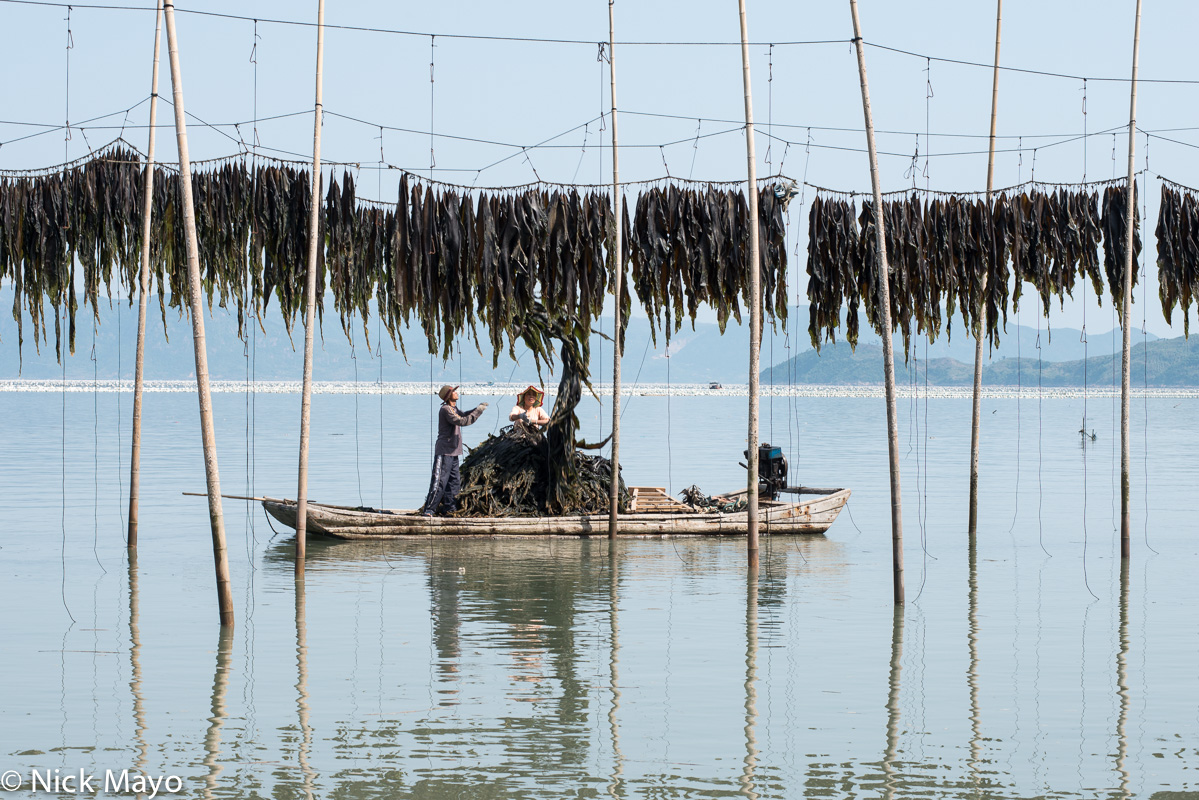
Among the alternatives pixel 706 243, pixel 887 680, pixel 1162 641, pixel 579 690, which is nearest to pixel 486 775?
pixel 579 690

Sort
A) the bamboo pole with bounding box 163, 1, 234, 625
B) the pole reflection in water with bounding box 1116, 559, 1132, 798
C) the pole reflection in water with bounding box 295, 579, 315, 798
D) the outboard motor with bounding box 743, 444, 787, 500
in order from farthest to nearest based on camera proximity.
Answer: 1. the outboard motor with bounding box 743, 444, 787, 500
2. the bamboo pole with bounding box 163, 1, 234, 625
3. the pole reflection in water with bounding box 1116, 559, 1132, 798
4. the pole reflection in water with bounding box 295, 579, 315, 798

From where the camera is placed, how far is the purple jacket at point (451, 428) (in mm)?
21795

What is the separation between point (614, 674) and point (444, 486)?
31.5 feet

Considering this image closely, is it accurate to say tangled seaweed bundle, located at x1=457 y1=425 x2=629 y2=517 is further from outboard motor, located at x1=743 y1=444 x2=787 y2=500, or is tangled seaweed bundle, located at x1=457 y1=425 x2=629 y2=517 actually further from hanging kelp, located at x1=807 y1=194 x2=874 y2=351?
hanging kelp, located at x1=807 y1=194 x2=874 y2=351

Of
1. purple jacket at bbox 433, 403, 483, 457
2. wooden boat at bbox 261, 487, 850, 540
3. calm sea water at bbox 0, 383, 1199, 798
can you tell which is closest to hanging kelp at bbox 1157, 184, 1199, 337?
calm sea water at bbox 0, 383, 1199, 798

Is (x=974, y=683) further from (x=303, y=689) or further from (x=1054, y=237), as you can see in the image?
(x=1054, y=237)

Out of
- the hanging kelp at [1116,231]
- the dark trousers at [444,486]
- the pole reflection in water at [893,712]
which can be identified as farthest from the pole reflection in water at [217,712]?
the hanging kelp at [1116,231]

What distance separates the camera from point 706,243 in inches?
798

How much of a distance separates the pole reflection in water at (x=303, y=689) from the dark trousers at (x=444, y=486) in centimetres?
491

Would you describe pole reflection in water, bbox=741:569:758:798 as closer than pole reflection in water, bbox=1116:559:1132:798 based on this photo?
Yes

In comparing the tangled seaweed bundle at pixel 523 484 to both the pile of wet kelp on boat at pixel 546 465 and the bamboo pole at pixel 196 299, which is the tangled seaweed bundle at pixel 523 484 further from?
the bamboo pole at pixel 196 299

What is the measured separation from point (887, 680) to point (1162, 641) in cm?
428

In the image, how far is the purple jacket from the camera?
21.8 meters

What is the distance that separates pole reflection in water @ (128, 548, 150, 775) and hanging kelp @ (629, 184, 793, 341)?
8.68 m
